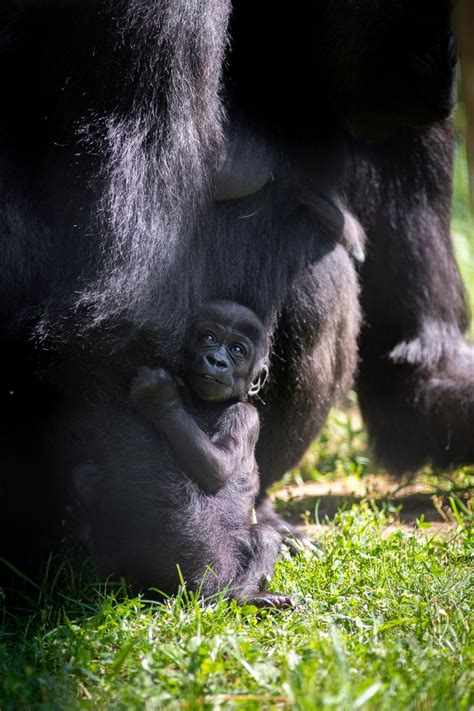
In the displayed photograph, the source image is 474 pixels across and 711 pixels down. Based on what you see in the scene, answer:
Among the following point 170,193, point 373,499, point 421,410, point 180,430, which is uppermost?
point 170,193

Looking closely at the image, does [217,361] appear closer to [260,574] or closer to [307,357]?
[307,357]

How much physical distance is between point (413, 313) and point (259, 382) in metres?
1.10

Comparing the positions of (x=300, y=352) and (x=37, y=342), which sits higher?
(x=37, y=342)

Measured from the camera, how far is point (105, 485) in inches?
102

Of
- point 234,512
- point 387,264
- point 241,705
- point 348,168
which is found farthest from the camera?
point 387,264

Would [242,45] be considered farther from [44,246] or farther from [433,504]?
[433,504]

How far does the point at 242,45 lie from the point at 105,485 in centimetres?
156

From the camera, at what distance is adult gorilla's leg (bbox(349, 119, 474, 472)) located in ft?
12.1

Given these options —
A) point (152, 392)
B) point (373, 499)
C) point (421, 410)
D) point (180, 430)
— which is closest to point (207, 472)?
point (180, 430)

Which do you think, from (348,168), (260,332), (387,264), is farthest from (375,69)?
(260,332)

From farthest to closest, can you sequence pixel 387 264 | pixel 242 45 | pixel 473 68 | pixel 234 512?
pixel 473 68 < pixel 387 264 < pixel 242 45 < pixel 234 512

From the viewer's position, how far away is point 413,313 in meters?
3.81

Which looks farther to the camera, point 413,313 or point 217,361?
point 413,313

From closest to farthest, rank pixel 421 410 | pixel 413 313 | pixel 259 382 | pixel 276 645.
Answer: pixel 276 645 → pixel 259 382 → pixel 413 313 → pixel 421 410
